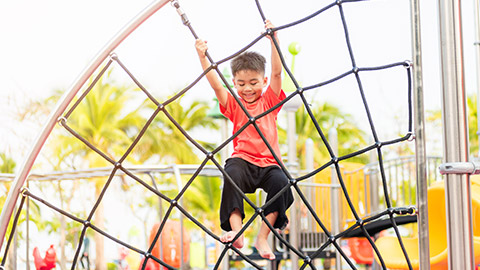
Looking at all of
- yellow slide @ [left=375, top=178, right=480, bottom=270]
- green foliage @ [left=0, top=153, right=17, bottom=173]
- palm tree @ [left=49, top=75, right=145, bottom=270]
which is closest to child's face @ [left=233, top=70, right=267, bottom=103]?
yellow slide @ [left=375, top=178, right=480, bottom=270]

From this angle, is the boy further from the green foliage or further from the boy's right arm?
the green foliage

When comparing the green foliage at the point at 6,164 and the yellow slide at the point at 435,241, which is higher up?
the green foliage at the point at 6,164

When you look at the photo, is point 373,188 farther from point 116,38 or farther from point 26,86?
point 26,86

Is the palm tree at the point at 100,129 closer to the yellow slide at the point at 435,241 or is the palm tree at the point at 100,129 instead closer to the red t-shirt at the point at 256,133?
the yellow slide at the point at 435,241

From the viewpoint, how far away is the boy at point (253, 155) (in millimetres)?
2148

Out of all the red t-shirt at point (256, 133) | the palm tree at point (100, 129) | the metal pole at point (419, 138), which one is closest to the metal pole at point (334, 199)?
the red t-shirt at point (256, 133)

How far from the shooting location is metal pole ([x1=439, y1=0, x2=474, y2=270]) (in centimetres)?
155

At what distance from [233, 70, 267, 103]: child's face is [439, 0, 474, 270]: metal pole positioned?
30.6 inches

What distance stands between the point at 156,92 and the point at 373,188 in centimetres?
871

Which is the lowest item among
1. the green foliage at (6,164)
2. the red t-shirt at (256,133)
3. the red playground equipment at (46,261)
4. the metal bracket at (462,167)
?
the metal bracket at (462,167)

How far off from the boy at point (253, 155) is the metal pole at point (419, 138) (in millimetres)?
604

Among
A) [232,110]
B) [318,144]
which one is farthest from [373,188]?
[318,144]

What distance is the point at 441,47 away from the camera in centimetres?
160

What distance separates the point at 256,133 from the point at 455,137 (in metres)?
0.85
